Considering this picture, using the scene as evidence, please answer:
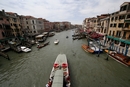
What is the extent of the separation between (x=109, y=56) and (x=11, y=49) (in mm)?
37603

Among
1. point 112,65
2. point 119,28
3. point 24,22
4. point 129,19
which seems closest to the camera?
point 112,65

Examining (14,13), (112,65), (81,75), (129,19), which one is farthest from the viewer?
(14,13)

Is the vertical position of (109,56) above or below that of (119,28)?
below

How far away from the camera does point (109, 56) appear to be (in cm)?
2048

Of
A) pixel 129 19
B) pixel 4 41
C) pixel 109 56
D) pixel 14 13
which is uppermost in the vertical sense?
pixel 14 13

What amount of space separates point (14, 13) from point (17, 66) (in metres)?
35.2

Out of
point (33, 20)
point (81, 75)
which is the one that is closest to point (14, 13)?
point (33, 20)

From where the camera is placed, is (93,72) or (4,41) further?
(4,41)

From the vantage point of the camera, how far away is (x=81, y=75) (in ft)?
45.4

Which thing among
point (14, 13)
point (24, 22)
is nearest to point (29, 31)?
point (24, 22)

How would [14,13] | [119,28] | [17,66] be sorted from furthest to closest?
[14,13], [119,28], [17,66]

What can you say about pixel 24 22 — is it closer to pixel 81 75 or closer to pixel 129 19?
pixel 81 75

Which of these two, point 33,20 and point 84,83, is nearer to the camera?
point 84,83

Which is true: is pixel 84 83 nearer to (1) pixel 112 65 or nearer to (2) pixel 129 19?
(1) pixel 112 65
